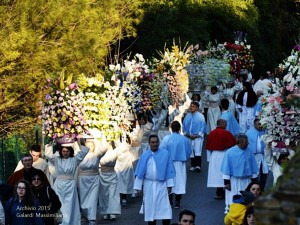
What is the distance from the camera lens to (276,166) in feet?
43.6

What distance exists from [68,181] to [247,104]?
11.7m

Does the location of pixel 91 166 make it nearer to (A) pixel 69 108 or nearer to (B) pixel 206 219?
(A) pixel 69 108

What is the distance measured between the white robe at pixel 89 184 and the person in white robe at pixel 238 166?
206 centimetres

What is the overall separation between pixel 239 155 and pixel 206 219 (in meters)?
1.53

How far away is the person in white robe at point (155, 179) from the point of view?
1293cm

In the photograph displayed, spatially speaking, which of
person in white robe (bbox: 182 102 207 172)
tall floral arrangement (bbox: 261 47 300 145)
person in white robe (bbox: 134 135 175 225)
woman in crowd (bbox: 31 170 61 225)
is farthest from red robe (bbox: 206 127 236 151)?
woman in crowd (bbox: 31 170 61 225)

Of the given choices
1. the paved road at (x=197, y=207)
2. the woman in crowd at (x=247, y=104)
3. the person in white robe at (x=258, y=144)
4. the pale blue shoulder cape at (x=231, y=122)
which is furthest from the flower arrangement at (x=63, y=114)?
the woman in crowd at (x=247, y=104)

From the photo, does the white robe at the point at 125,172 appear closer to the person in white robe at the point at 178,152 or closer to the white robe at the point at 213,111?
the person in white robe at the point at 178,152

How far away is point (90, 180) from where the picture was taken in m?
14.2

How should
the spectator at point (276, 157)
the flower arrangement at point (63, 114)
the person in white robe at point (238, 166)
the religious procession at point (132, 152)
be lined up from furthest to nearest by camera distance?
the person in white robe at point (238, 166) → the flower arrangement at point (63, 114) → the spectator at point (276, 157) → the religious procession at point (132, 152)

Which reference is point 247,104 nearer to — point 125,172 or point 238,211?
point 125,172

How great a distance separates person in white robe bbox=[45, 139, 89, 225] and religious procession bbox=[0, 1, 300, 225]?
16 mm

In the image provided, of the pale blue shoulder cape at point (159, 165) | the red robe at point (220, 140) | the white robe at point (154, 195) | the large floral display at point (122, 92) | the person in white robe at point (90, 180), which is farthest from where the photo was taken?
the red robe at point (220, 140)

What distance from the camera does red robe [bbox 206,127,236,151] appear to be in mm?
16688
